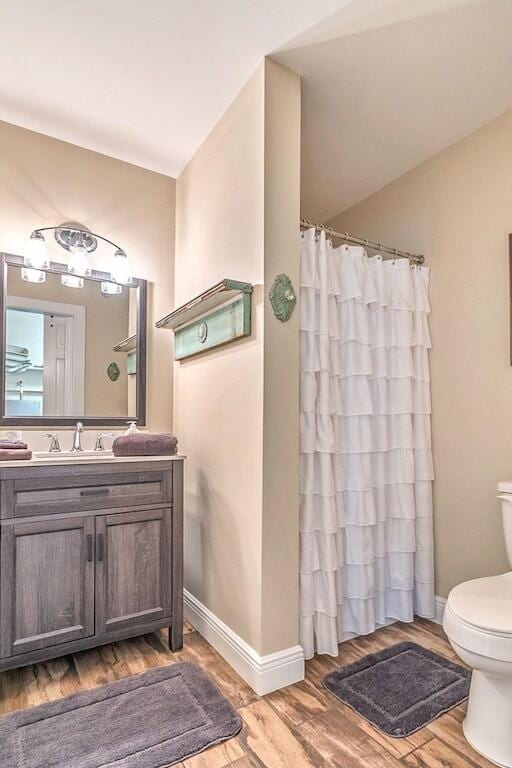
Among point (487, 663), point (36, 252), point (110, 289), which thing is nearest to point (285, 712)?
point (487, 663)

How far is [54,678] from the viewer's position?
1.82 metres

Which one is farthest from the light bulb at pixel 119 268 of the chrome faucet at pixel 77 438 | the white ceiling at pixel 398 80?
the white ceiling at pixel 398 80

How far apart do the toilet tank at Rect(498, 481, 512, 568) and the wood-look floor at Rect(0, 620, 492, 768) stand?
1.89 feet

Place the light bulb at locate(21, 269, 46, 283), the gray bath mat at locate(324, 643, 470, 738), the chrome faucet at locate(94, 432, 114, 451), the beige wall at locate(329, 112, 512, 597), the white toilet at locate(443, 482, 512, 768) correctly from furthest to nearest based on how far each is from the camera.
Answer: the chrome faucet at locate(94, 432, 114, 451) < the light bulb at locate(21, 269, 46, 283) < the beige wall at locate(329, 112, 512, 597) < the gray bath mat at locate(324, 643, 470, 738) < the white toilet at locate(443, 482, 512, 768)

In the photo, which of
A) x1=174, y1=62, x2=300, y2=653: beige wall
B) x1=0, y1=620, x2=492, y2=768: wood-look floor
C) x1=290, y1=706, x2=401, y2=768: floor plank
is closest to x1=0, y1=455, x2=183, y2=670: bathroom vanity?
x1=0, y1=620, x2=492, y2=768: wood-look floor

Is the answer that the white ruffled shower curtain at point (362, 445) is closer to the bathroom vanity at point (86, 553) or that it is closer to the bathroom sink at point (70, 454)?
the bathroom vanity at point (86, 553)

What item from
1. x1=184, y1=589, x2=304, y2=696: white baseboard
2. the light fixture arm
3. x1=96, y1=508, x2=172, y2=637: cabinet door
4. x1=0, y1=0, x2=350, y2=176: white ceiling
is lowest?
x1=184, y1=589, x2=304, y2=696: white baseboard

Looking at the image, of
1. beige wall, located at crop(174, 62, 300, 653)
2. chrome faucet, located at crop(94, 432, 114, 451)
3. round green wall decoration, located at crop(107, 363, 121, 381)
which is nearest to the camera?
beige wall, located at crop(174, 62, 300, 653)

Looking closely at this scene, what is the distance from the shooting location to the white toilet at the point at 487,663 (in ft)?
4.50

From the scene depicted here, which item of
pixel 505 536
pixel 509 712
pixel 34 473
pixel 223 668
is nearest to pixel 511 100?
pixel 505 536

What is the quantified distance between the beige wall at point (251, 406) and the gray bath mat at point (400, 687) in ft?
0.96

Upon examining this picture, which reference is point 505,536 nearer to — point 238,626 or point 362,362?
point 362,362

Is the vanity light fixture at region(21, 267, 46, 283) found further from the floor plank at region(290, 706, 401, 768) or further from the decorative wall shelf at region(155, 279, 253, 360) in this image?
the floor plank at region(290, 706, 401, 768)

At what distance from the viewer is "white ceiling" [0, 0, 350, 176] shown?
1.69 metres
